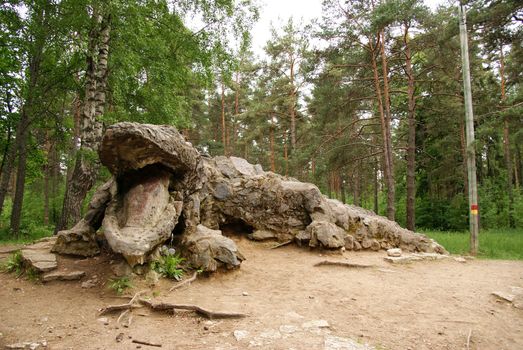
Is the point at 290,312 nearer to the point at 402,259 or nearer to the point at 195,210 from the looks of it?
the point at 195,210

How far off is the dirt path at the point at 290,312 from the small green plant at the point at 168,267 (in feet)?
0.89

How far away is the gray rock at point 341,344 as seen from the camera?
3.26 meters

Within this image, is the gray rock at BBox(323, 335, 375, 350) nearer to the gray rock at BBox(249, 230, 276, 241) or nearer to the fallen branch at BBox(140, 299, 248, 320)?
the fallen branch at BBox(140, 299, 248, 320)

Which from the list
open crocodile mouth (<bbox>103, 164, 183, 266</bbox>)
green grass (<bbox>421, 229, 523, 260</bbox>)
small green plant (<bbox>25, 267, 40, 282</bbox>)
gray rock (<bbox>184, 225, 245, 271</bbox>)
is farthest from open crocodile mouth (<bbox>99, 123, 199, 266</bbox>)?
green grass (<bbox>421, 229, 523, 260</bbox>)

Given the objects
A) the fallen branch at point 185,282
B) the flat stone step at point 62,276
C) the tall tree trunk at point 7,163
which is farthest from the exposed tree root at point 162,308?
the tall tree trunk at point 7,163

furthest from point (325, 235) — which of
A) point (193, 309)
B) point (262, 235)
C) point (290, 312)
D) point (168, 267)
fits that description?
point (193, 309)

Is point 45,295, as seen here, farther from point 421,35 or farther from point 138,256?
point 421,35

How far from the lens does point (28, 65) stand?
34.3 feet

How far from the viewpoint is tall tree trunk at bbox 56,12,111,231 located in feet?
25.6

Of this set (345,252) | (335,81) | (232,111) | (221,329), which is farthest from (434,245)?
(232,111)

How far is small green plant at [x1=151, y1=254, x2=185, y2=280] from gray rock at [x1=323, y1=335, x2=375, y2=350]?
9.87 ft

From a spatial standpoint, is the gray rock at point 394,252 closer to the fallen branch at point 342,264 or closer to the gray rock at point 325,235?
the gray rock at point 325,235

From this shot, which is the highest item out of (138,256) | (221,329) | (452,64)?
(452,64)

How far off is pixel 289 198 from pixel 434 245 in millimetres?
4978
